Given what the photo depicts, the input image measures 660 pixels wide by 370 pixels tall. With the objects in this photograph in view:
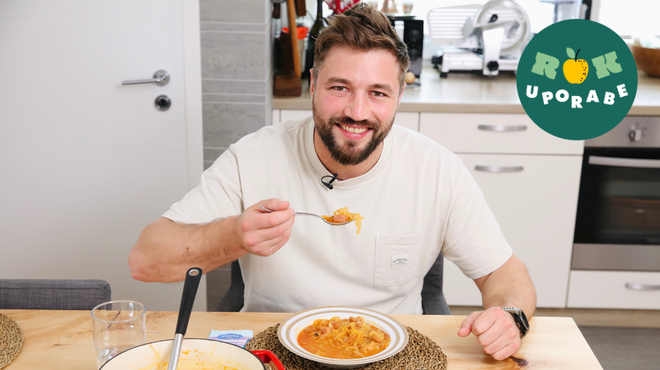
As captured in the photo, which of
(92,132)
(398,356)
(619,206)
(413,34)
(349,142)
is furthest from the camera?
(413,34)

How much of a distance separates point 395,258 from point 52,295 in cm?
78

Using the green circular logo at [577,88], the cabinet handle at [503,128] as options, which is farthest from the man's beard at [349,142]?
the green circular logo at [577,88]

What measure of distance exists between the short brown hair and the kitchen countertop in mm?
1003

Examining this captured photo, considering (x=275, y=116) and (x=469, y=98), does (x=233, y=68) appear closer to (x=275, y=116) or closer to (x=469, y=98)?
(x=275, y=116)

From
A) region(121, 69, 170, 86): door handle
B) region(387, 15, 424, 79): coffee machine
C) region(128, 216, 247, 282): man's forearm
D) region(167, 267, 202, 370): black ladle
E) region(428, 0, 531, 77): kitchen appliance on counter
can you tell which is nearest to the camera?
region(167, 267, 202, 370): black ladle

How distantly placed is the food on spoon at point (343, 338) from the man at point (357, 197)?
34 centimetres

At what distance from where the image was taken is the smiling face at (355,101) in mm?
1373

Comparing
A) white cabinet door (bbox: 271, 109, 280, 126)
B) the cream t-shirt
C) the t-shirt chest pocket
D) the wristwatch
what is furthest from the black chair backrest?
white cabinet door (bbox: 271, 109, 280, 126)

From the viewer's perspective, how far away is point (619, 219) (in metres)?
2.60

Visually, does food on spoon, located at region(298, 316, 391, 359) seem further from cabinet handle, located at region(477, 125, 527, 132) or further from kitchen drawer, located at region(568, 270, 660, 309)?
kitchen drawer, located at region(568, 270, 660, 309)

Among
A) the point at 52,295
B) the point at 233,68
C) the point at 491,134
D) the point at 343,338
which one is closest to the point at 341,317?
the point at 343,338

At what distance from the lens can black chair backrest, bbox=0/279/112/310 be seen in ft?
4.15

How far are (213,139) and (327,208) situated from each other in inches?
39.6

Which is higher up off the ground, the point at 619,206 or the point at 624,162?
the point at 624,162
